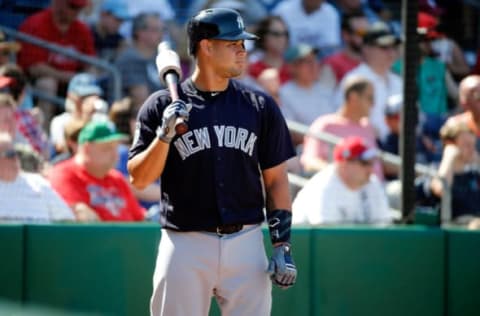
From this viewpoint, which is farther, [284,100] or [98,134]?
[284,100]

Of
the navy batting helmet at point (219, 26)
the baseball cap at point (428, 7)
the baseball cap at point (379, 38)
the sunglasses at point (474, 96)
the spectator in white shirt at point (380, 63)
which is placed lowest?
the sunglasses at point (474, 96)

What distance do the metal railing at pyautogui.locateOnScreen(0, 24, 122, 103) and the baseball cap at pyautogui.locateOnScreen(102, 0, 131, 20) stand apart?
52 centimetres

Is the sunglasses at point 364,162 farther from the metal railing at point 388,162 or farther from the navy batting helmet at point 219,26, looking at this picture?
the navy batting helmet at point 219,26

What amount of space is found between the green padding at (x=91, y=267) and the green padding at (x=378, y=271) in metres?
1.02

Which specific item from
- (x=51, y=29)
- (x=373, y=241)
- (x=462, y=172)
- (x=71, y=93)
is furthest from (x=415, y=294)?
(x=51, y=29)

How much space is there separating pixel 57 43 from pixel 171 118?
5312mm

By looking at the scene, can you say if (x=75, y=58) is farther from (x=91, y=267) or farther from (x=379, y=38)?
(x=91, y=267)

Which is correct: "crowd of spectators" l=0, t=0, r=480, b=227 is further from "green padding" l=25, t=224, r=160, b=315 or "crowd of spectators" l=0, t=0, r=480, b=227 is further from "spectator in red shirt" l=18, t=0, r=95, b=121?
"green padding" l=25, t=224, r=160, b=315

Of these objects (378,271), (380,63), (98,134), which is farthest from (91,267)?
(380,63)

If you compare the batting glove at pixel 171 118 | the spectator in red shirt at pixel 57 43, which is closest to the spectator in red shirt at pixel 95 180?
the spectator in red shirt at pixel 57 43

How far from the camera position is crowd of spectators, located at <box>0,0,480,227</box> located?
7.17 m

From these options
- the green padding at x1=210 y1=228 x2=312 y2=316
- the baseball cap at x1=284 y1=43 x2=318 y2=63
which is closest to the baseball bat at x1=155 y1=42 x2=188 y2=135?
the green padding at x1=210 y1=228 x2=312 y2=316

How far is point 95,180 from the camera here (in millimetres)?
7156

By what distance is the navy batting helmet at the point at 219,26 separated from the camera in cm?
444
